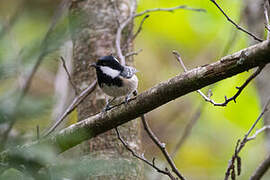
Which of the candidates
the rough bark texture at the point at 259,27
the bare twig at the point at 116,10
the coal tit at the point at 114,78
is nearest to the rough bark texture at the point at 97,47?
the bare twig at the point at 116,10

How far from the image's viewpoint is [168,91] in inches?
84.4

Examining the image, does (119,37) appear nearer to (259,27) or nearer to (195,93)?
(259,27)

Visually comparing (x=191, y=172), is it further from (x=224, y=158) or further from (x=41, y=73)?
(x=41, y=73)

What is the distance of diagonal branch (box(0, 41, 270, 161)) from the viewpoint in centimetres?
188

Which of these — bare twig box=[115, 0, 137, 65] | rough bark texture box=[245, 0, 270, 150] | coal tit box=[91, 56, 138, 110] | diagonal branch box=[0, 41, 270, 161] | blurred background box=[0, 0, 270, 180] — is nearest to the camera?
diagonal branch box=[0, 41, 270, 161]

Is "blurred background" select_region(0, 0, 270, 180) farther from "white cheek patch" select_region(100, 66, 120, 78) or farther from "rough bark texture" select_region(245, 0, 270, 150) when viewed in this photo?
"white cheek patch" select_region(100, 66, 120, 78)

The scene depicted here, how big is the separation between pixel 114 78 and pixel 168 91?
3.60 feet

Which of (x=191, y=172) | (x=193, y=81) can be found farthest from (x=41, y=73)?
(x=193, y=81)

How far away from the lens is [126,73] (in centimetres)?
323

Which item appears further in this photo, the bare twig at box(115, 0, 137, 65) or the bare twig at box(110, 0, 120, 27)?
the bare twig at box(110, 0, 120, 27)

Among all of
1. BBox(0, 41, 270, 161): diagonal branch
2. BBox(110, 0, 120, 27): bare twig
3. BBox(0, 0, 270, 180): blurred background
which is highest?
BBox(0, 41, 270, 161): diagonal branch

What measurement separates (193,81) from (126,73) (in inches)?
48.0

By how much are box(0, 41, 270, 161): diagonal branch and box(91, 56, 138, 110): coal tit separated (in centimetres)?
64

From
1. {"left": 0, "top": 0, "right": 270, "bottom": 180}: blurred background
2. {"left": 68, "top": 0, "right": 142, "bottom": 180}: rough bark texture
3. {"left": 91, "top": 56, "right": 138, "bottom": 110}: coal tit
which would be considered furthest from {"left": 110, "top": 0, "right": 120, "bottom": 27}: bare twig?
{"left": 0, "top": 0, "right": 270, "bottom": 180}: blurred background
